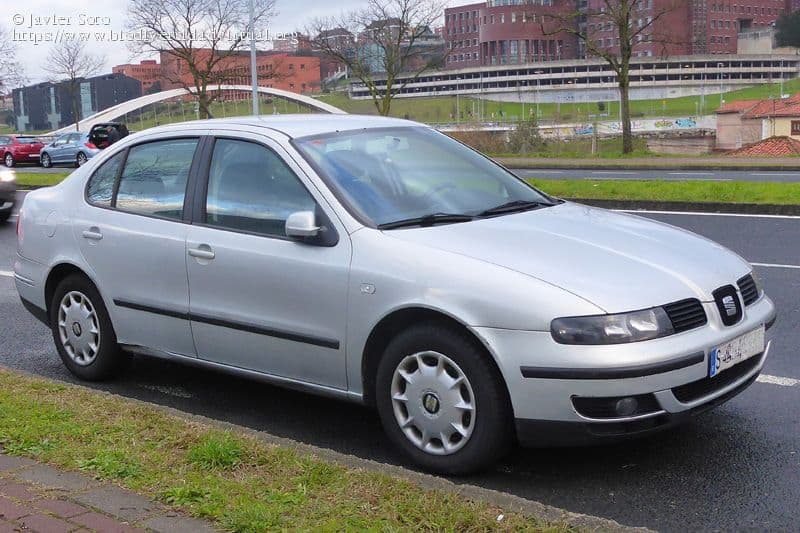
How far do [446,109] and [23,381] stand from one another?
126 m

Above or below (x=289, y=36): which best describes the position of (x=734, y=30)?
above

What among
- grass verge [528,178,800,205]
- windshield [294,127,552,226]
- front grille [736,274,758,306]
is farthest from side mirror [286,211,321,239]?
grass verge [528,178,800,205]

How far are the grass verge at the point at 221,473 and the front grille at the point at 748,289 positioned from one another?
5.78 ft

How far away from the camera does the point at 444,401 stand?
4.23 m

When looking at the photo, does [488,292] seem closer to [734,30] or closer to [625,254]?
[625,254]

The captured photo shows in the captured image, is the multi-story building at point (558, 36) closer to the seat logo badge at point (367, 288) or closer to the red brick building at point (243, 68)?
the red brick building at point (243, 68)

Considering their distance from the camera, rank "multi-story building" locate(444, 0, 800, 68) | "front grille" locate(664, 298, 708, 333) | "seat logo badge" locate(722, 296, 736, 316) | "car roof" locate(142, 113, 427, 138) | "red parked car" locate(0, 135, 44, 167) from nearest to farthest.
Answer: "front grille" locate(664, 298, 708, 333) < "seat logo badge" locate(722, 296, 736, 316) < "car roof" locate(142, 113, 427, 138) < "red parked car" locate(0, 135, 44, 167) < "multi-story building" locate(444, 0, 800, 68)

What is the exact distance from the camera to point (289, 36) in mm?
49469

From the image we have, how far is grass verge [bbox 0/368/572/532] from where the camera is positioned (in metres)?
3.48

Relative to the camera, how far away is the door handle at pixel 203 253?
17.0ft

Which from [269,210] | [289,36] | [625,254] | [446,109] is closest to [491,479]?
[625,254]

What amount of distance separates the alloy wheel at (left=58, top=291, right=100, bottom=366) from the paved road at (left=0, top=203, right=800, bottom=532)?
0.78 ft

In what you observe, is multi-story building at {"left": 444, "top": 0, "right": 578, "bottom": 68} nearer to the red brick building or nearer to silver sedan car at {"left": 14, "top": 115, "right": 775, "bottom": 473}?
the red brick building

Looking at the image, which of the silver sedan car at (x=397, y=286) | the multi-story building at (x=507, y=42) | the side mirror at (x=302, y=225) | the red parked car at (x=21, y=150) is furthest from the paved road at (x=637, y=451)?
the multi-story building at (x=507, y=42)
